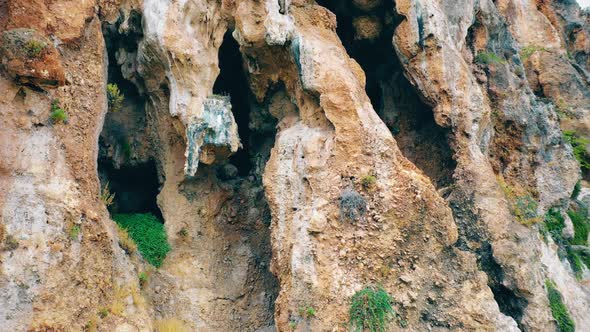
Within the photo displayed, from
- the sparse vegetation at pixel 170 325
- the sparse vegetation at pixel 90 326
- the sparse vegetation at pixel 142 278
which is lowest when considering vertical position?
the sparse vegetation at pixel 170 325

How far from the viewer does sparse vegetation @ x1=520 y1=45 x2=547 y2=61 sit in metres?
17.5

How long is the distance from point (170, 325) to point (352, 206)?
4427 millimetres

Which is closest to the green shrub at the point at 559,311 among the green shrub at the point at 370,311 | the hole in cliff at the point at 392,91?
Result: the hole in cliff at the point at 392,91

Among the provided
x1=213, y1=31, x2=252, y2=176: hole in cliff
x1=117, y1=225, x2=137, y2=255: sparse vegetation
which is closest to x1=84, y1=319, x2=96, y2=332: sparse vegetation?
x1=117, y1=225, x2=137, y2=255: sparse vegetation

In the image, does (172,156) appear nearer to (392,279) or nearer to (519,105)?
(392,279)

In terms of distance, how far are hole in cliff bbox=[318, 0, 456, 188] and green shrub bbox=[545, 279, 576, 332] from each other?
3.36m

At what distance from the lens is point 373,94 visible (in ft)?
44.9

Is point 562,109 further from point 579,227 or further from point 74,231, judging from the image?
point 74,231

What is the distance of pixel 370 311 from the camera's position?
24.7ft

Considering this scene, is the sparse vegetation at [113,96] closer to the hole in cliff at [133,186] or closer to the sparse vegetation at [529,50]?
the hole in cliff at [133,186]

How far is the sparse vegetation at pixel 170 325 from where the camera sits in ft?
28.9

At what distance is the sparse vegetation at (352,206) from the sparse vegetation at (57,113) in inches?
208

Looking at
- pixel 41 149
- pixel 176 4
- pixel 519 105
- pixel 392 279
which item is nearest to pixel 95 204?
pixel 41 149

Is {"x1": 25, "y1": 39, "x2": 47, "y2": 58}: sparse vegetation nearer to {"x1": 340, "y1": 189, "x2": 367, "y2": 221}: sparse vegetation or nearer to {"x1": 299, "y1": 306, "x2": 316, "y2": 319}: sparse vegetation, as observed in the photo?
{"x1": 340, "y1": 189, "x2": 367, "y2": 221}: sparse vegetation
